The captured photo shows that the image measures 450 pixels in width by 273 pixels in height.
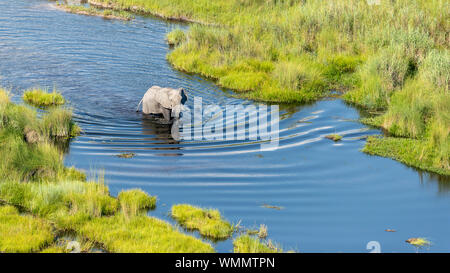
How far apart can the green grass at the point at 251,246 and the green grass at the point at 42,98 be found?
32.3ft

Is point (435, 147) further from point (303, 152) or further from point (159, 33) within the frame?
point (159, 33)

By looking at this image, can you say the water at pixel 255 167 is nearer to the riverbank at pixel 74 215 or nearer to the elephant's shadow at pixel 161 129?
the elephant's shadow at pixel 161 129

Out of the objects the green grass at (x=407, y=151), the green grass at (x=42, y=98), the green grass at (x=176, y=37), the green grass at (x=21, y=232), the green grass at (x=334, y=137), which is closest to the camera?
the green grass at (x=21, y=232)

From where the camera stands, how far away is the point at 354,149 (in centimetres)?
1605

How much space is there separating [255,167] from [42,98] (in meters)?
7.78

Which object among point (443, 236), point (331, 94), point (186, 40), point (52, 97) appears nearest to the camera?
point (443, 236)

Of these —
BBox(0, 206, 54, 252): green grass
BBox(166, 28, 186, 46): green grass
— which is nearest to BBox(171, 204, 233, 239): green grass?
BBox(0, 206, 54, 252): green grass

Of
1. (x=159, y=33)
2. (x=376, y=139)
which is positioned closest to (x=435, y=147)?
(x=376, y=139)

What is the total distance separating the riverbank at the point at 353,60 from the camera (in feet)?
56.6

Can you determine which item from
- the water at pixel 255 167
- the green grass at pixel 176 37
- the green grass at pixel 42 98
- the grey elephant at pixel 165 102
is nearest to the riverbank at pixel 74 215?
the water at pixel 255 167

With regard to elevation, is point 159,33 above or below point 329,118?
above

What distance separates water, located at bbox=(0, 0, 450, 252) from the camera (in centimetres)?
1158

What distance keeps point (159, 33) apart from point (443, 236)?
71.2 ft

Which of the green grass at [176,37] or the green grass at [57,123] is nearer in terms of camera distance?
the green grass at [57,123]
